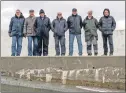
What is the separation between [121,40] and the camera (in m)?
10.9

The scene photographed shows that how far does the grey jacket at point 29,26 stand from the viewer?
10.8m

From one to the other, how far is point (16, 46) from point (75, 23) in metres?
1.86

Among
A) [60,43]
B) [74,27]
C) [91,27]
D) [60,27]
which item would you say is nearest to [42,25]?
[60,27]

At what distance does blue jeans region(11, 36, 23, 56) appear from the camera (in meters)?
10.9

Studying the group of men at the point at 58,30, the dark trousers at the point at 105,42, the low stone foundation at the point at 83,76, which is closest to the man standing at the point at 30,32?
the group of men at the point at 58,30

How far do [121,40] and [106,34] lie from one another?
83cm

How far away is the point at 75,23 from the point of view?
10.5 metres

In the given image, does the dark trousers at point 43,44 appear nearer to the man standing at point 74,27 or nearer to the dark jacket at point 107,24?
the man standing at point 74,27

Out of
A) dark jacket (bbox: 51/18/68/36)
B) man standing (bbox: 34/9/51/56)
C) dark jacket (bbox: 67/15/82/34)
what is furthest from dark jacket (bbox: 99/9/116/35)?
man standing (bbox: 34/9/51/56)

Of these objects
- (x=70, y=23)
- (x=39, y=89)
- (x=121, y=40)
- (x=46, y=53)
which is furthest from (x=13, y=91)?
(x=121, y=40)

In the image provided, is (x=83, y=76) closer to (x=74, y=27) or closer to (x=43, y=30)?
(x=74, y=27)

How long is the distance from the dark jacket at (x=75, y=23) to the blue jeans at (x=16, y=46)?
5.00 ft

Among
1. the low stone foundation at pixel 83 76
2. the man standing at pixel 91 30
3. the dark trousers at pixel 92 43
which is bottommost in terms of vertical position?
the low stone foundation at pixel 83 76

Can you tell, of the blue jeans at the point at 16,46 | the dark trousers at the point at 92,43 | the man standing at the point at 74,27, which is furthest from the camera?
the blue jeans at the point at 16,46
